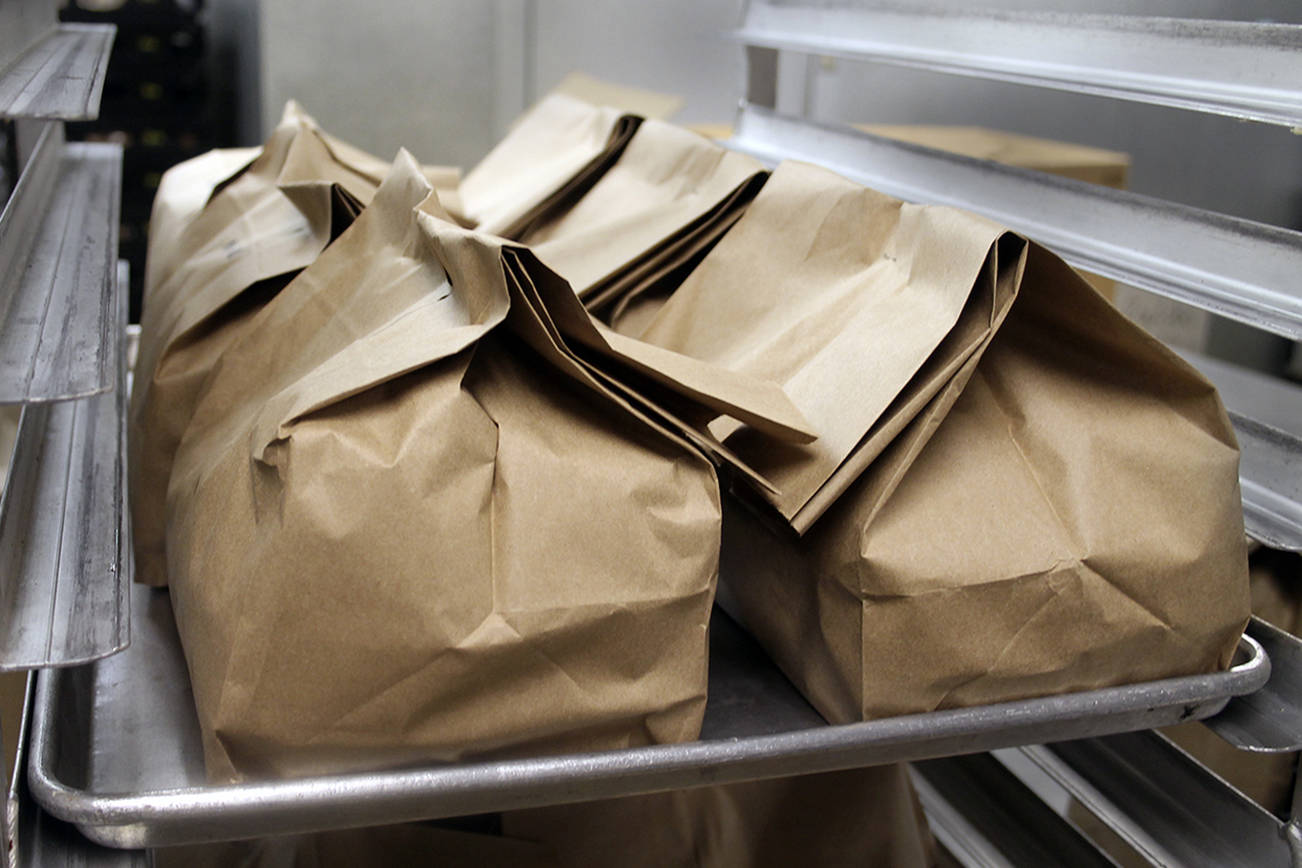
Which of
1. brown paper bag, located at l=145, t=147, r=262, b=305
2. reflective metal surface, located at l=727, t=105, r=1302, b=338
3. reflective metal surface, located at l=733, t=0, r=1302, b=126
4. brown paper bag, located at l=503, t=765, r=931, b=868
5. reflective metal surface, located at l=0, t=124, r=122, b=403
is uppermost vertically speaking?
reflective metal surface, located at l=733, t=0, r=1302, b=126

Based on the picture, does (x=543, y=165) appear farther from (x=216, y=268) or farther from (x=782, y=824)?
(x=782, y=824)

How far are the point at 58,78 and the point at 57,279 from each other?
210 mm

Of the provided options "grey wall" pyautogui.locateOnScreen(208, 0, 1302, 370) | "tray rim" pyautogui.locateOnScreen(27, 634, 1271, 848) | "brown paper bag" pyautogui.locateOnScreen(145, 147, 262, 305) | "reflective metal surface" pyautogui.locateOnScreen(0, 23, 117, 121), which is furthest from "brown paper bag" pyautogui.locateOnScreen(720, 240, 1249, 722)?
"grey wall" pyautogui.locateOnScreen(208, 0, 1302, 370)

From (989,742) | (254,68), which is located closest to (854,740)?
(989,742)

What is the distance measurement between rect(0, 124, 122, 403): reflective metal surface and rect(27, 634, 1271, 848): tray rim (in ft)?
0.61

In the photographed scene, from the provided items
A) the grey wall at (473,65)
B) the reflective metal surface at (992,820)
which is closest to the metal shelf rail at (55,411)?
the reflective metal surface at (992,820)

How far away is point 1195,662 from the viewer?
0.75 metres

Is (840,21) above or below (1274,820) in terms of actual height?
above

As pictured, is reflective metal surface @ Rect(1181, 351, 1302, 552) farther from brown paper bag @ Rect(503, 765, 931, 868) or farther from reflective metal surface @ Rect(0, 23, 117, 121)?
reflective metal surface @ Rect(0, 23, 117, 121)

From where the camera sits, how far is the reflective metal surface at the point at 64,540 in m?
0.58

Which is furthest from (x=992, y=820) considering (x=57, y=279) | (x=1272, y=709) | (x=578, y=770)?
(x=57, y=279)

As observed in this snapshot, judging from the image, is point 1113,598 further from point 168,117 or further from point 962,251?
point 168,117

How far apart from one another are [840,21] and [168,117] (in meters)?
2.29

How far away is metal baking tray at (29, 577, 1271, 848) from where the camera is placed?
58cm
